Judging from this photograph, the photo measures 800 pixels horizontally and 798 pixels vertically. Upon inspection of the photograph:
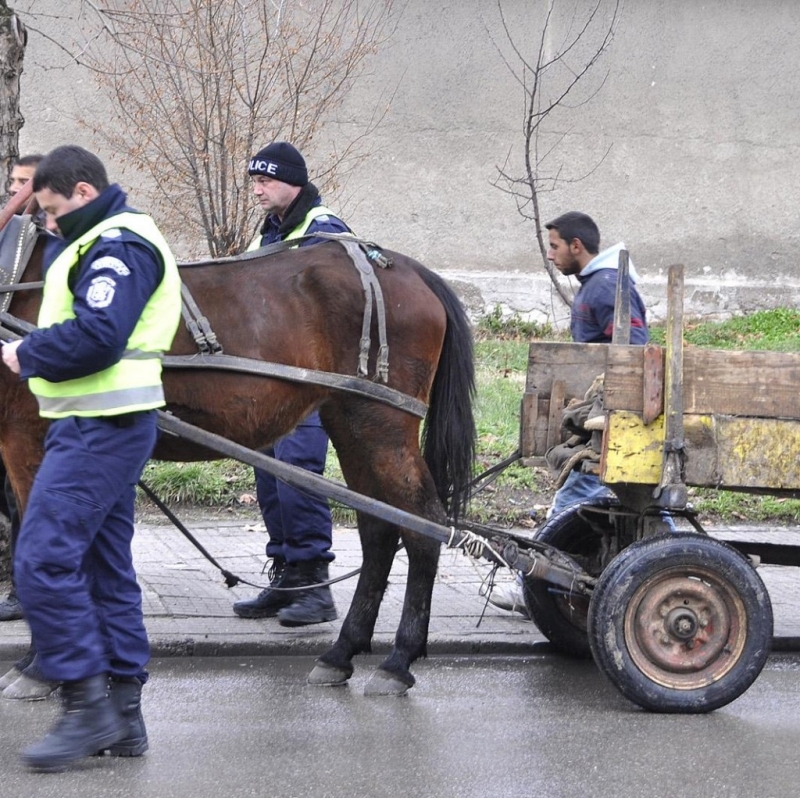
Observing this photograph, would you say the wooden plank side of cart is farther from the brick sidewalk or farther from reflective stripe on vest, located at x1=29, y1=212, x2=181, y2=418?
reflective stripe on vest, located at x1=29, y1=212, x2=181, y2=418

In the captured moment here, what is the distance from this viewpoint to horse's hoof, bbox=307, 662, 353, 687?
5273mm

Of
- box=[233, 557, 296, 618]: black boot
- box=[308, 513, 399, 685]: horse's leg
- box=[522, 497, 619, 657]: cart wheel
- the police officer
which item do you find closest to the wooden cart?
box=[522, 497, 619, 657]: cart wheel

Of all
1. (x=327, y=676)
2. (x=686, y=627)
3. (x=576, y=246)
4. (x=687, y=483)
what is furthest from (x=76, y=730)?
(x=576, y=246)

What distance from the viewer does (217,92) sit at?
416 inches

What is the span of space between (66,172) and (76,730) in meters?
1.71

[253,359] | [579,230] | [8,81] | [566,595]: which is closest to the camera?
[253,359]

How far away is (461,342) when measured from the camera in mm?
5566

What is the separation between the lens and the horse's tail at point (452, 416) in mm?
5551

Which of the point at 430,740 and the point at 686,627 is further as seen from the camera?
the point at 686,627

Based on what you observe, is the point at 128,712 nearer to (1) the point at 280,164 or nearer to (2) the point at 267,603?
(2) the point at 267,603

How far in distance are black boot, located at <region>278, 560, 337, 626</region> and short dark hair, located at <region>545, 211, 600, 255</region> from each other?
197 centimetres

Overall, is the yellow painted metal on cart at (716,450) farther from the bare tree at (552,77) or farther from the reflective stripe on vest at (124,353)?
the bare tree at (552,77)

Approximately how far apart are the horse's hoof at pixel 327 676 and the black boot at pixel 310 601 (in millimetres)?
685

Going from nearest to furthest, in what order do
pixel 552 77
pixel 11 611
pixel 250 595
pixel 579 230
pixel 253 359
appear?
pixel 253 359 → pixel 11 611 → pixel 579 230 → pixel 250 595 → pixel 552 77
